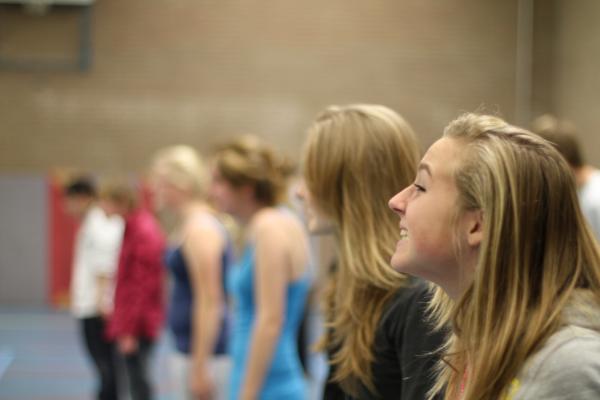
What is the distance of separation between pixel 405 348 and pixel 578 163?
2575 mm

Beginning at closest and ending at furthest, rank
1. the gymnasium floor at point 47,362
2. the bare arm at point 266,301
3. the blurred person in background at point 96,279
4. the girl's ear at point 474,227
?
1. the girl's ear at point 474,227
2. the bare arm at point 266,301
3. the blurred person in background at point 96,279
4. the gymnasium floor at point 47,362

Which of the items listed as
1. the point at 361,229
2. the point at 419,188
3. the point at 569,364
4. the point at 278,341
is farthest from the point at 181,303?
the point at 569,364

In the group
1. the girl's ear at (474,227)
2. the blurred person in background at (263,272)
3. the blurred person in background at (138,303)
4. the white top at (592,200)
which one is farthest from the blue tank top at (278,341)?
the girl's ear at (474,227)

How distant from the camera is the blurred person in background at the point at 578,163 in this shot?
155 inches

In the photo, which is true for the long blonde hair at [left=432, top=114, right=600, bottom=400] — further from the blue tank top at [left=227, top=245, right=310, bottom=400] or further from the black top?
the blue tank top at [left=227, top=245, right=310, bottom=400]

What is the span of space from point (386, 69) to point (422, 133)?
38.9 inches

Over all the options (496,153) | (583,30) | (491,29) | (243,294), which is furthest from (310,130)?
(491,29)

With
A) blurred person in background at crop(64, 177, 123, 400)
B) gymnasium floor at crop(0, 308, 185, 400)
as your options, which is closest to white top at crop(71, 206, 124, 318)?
blurred person in background at crop(64, 177, 123, 400)

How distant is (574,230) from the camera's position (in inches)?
51.0

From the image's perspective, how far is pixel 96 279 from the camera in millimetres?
5605

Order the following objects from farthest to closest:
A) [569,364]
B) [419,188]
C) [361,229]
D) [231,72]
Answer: [231,72]
[361,229]
[419,188]
[569,364]

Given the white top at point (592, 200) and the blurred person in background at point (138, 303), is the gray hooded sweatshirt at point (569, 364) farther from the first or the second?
the blurred person in background at point (138, 303)

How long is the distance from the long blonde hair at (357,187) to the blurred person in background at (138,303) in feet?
9.69

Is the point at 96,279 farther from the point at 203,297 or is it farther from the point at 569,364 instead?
the point at 569,364
